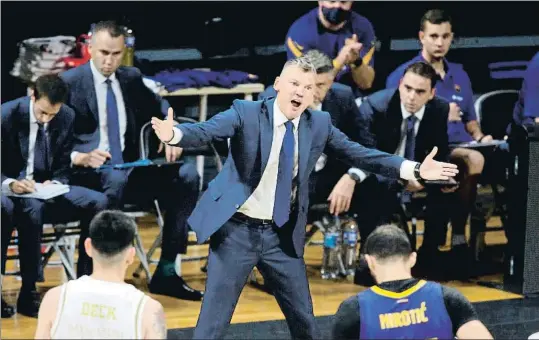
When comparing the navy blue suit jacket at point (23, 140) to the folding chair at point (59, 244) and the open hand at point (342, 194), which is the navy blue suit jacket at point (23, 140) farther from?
the open hand at point (342, 194)

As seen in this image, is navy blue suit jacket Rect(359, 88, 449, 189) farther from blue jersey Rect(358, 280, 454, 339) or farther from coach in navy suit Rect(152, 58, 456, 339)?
blue jersey Rect(358, 280, 454, 339)

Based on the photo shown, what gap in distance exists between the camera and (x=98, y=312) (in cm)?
395

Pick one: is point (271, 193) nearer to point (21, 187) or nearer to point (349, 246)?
point (21, 187)

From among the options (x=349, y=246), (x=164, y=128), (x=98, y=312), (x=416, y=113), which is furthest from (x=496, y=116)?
(x=98, y=312)

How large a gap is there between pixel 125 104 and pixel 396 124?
1704 millimetres

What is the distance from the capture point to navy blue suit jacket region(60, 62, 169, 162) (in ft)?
24.2

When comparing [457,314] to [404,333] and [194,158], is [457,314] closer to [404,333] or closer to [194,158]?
[404,333]

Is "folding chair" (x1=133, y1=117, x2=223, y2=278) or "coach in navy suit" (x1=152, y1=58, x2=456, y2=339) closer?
"coach in navy suit" (x1=152, y1=58, x2=456, y2=339)

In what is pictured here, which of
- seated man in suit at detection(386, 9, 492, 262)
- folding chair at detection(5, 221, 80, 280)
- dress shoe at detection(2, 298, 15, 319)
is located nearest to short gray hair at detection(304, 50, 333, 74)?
seated man in suit at detection(386, 9, 492, 262)

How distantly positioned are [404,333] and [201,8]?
19.4ft

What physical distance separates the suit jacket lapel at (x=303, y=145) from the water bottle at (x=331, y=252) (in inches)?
95.0

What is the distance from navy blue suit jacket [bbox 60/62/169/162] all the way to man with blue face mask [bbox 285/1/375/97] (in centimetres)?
106

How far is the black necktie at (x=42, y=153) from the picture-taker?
7117 mm

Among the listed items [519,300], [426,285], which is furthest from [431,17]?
[426,285]
